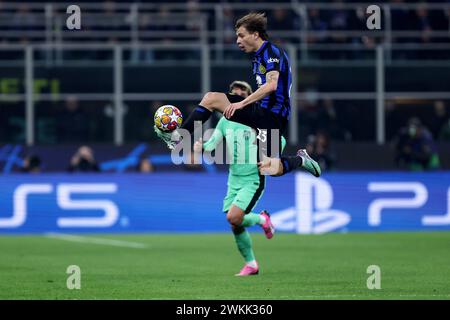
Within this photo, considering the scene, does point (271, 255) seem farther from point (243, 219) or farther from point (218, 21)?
point (218, 21)

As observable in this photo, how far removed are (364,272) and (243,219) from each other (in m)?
1.63

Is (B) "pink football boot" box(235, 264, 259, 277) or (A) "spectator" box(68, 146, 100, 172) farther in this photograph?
(A) "spectator" box(68, 146, 100, 172)


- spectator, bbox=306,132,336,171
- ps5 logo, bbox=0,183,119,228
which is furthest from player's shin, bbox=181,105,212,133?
spectator, bbox=306,132,336,171

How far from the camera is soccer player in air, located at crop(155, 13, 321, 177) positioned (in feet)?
40.3

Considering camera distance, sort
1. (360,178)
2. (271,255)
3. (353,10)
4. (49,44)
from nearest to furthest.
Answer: (271,255) < (360,178) < (49,44) < (353,10)

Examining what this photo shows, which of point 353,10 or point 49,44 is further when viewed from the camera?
point 353,10

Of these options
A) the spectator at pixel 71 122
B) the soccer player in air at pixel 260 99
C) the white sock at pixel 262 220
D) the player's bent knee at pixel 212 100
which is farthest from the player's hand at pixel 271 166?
the spectator at pixel 71 122

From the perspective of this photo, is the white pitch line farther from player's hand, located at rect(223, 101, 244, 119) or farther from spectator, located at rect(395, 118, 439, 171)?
spectator, located at rect(395, 118, 439, 171)

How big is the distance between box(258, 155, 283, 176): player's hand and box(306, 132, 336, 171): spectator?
12081 mm

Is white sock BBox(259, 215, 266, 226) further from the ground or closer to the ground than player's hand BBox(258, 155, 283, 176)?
closer to the ground

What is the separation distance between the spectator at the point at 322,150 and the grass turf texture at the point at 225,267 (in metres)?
3.13
